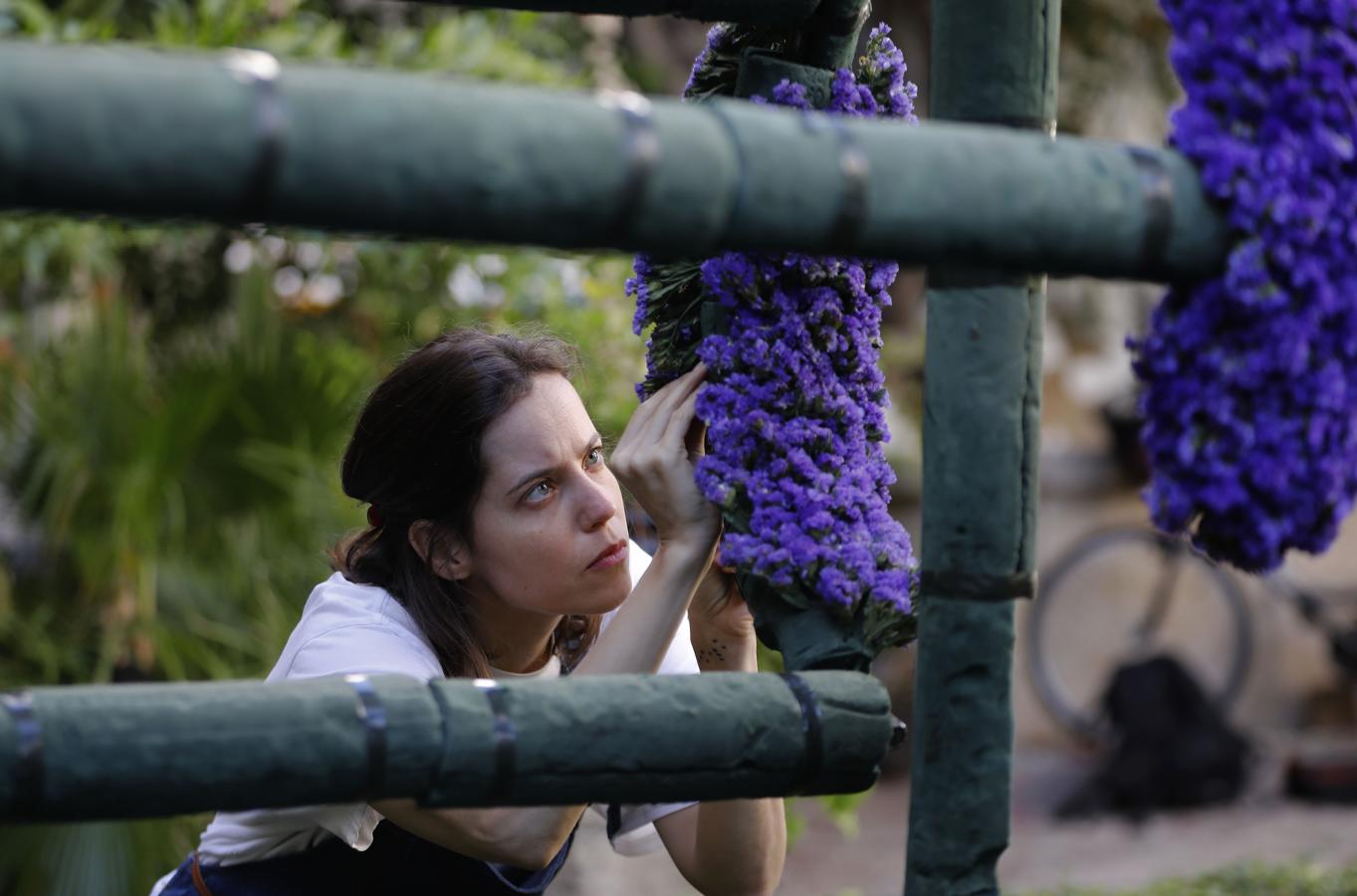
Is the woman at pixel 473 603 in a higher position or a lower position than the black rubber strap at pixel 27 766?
lower

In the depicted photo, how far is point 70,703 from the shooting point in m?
1.01

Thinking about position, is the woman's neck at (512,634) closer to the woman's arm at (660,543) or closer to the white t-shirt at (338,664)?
the white t-shirt at (338,664)

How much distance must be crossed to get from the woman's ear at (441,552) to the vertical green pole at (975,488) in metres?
0.78

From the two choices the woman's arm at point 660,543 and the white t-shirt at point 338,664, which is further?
the white t-shirt at point 338,664

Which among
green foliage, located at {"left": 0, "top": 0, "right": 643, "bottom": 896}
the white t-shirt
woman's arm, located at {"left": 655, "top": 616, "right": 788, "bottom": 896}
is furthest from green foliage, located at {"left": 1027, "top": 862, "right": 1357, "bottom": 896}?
the white t-shirt

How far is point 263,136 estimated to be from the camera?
0.90 meters

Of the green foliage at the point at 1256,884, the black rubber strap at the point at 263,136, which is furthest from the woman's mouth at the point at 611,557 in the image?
the green foliage at the point at 1256,884

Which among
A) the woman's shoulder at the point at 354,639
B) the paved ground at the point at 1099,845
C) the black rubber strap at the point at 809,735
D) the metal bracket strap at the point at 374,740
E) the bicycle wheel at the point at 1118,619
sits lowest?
the paved ground at the point at 1099,845

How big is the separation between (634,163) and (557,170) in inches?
2.0

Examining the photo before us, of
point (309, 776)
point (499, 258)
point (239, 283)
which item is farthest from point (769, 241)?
point (239, 283)

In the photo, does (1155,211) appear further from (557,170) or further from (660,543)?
(660,543)

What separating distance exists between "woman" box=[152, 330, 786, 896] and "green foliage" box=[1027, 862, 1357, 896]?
2.34 m

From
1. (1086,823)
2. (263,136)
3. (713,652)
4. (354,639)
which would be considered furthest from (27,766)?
(1086,823)

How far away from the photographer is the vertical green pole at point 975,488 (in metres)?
1.23
